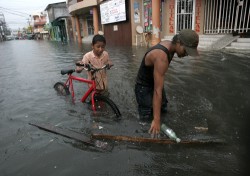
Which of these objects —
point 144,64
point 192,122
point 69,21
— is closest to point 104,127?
point 144,64

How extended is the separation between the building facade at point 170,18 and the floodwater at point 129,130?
7391mm

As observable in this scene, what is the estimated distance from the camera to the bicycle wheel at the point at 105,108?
162 inches

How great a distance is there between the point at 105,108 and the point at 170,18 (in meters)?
12.1

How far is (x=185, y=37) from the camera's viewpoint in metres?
2.80

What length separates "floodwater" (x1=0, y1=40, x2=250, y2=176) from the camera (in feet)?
9.28

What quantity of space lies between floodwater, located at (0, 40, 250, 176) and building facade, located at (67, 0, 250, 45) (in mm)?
7391

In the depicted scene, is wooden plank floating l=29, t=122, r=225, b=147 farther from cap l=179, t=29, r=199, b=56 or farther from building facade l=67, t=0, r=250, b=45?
building facade l=67, t=0, r=250, b=45

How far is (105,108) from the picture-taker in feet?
14.4

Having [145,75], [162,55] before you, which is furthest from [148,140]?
[162,55]

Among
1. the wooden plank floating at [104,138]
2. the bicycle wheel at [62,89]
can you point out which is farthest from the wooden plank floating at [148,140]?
the bicycle wheel at [62,89]

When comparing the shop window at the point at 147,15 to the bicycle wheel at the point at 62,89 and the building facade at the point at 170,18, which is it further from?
the bicycle wheel at the point at 62,89

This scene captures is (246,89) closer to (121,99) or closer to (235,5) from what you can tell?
(121,99)

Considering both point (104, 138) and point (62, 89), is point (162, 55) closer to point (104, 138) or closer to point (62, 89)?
point (104, 138)

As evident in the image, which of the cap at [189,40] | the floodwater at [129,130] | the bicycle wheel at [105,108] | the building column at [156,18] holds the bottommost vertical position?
the floodwater at [129,130]
